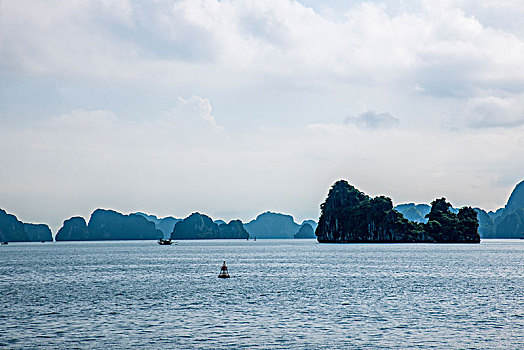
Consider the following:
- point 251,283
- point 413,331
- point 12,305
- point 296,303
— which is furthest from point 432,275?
point 12,305

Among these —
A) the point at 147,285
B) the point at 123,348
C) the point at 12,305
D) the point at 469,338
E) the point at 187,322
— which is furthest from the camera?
the point at 147,285

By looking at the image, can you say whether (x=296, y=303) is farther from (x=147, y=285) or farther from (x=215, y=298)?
(x=147, y=285)

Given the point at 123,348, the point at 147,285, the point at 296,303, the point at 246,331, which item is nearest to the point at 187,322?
the point at 246,331

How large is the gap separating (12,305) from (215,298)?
2247cm

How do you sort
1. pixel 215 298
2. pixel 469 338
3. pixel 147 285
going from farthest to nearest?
pixel 147 285, pixel 215 298, pixel 469 338

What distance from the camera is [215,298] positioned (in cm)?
7150

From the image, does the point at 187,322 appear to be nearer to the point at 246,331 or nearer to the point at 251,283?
the point at 246,331

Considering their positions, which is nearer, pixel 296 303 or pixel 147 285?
pixel 296 303

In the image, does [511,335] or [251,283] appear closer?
[511,335]

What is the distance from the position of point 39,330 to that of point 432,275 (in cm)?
7515

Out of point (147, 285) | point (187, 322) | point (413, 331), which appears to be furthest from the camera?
point (147, 285)

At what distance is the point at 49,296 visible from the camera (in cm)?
7481

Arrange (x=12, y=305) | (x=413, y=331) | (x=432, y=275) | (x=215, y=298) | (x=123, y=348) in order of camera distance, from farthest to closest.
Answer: (x=432, y=275)
(x=215, y=298)
(x=12, y=305)
(x=413, y=331)
(x=123, y=348)

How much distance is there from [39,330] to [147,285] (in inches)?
1606
